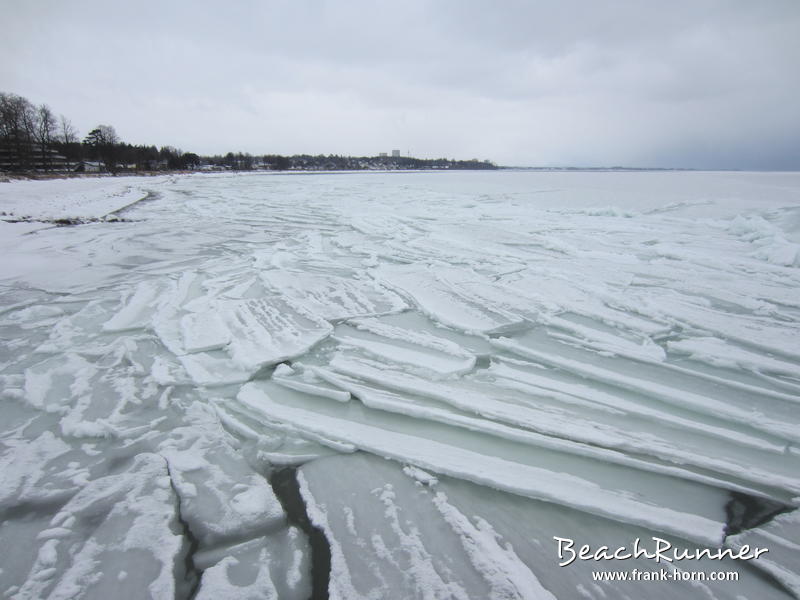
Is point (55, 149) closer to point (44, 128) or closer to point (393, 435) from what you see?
point (44, 128)

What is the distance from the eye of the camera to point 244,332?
135 inches

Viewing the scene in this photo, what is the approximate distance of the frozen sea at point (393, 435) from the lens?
148 centimetres

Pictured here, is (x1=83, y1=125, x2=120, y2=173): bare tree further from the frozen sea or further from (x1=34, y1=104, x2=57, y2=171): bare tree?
the frozen sea

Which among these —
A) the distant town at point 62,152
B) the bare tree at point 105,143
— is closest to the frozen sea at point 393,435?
the distant town at point 62,152

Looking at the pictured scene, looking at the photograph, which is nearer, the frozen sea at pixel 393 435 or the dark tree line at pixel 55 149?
the frozen sea at pixel 393 435

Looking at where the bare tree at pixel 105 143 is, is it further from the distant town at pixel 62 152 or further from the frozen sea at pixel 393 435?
the frozen sea at pixel 393 435

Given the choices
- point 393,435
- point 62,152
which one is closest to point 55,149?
point 62,152

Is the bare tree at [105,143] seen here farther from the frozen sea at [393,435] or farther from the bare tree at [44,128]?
the frozen sea at [393,435]

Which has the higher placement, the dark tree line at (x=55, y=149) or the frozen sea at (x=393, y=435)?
the dark tree line at (x=55, y=149)

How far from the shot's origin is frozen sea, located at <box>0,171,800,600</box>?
1483mm

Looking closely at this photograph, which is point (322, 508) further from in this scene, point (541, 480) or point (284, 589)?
point (541, 480)

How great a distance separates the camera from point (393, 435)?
2.16m

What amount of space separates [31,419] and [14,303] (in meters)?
2.73

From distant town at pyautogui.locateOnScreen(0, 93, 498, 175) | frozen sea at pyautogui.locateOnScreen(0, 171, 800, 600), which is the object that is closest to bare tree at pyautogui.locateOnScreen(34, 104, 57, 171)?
distant town at pyautogui.locateOnScreen(0, 93, 498, 175)
